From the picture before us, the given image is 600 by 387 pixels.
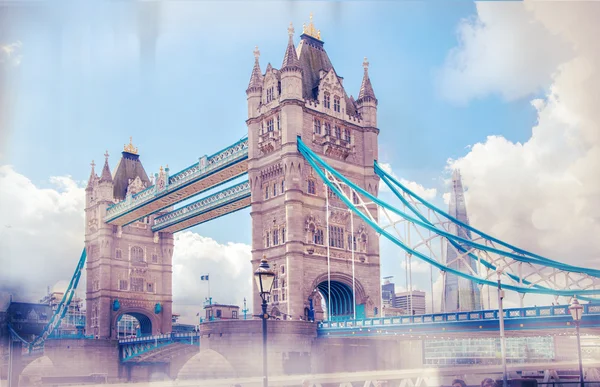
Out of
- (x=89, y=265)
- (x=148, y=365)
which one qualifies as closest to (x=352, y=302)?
(x=148, y=365)

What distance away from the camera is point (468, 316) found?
3538 centimetres

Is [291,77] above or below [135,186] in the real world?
above

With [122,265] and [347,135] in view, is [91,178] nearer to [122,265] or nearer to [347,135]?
[122,265]

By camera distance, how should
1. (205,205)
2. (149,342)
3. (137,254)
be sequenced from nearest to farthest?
(205,205), (149,342), (137,254)

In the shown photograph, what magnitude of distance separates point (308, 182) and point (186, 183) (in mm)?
16541

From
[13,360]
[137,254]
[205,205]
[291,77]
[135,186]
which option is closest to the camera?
[13,360]

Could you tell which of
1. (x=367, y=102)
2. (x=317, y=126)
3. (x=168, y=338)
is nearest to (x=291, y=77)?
(x=317, y=126)

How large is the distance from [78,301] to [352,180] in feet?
236

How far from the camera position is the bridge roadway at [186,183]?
54.3 meters

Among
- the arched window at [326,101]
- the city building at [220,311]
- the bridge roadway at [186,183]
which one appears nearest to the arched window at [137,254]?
the bridge roadway at [186,183]

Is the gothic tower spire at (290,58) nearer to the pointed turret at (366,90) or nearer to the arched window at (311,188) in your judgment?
the pointed turret at (366,90)

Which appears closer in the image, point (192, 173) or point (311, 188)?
point (311, 188)

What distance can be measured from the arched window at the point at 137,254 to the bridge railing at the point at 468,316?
3895cm

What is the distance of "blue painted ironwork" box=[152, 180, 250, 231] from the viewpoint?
2285 inches
